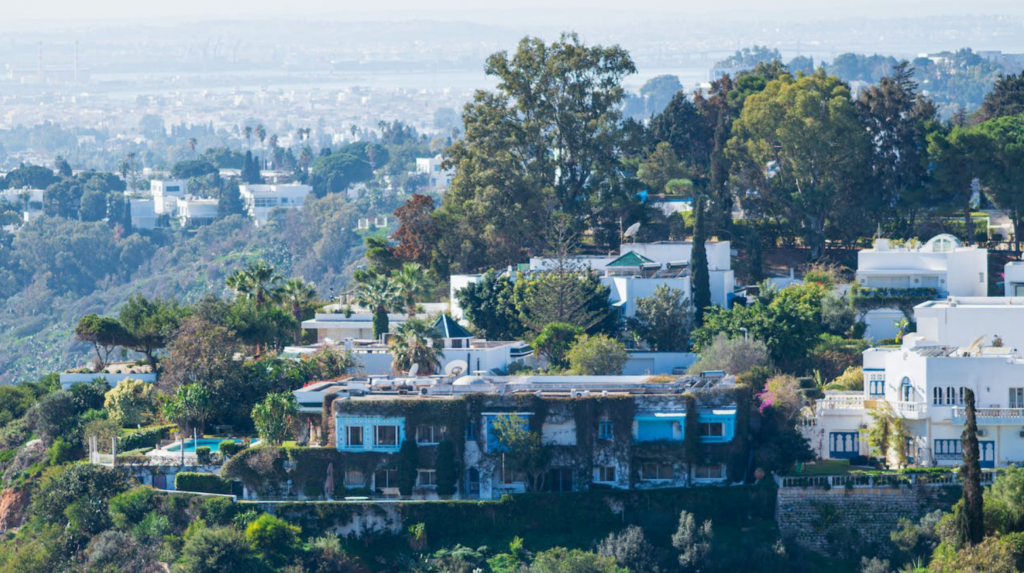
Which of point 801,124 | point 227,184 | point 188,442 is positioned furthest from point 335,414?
point 227,184

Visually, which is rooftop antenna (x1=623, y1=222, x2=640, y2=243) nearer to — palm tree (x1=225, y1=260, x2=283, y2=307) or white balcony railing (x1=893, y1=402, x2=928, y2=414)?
palm tree (x1=225, y1=260, x2=283, y2=307)

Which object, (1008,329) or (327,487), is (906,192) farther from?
(327,487)

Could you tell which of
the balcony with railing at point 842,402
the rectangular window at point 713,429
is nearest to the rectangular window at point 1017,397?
the balcony with railing at point 842,402

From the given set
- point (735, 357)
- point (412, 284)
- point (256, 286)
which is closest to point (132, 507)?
point (256, 286)

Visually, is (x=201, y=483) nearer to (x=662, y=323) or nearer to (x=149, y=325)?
(x=149, y=325)

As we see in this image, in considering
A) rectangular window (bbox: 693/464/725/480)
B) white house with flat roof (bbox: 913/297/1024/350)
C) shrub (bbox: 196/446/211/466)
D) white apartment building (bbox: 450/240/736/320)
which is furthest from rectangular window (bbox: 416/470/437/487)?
white house with flat roof (bbox: 913/297/1024/350)

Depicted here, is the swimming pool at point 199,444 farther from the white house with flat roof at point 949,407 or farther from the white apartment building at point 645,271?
the white house with flat roof at point 949,407
